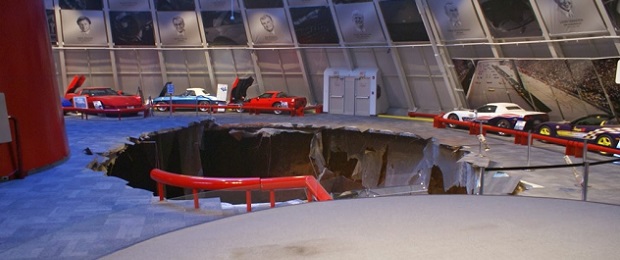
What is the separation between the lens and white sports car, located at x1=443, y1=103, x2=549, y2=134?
14.4 metres

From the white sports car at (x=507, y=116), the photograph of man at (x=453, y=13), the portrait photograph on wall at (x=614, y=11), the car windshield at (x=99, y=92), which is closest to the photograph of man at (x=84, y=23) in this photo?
the car windshield at (x=99, y=92)

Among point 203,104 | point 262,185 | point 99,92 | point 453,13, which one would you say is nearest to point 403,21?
point 453,13

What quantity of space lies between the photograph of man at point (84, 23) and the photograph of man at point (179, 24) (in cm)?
386

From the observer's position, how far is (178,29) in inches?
910

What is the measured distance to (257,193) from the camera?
251 inches

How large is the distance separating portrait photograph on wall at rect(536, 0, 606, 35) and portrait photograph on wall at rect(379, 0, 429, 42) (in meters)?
4.74

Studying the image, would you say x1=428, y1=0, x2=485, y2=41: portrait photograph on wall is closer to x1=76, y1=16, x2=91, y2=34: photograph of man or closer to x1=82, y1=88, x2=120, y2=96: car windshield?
x1=82, y1=88, x2=120, y2=96: car windshield

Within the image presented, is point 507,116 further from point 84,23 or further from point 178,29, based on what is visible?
point 84,23

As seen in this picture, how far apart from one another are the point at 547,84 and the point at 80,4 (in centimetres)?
1960

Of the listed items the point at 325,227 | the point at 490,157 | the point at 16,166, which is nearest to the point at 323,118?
the point at 490,157

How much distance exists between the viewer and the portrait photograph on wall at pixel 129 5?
877 inches

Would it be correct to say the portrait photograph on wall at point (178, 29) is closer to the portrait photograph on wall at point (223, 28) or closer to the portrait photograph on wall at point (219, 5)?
the portrait photograph on wall at point (223, 28)

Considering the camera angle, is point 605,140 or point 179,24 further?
point 179,24

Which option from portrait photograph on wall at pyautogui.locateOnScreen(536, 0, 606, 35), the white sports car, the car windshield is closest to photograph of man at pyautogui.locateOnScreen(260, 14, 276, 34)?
the car windshield
